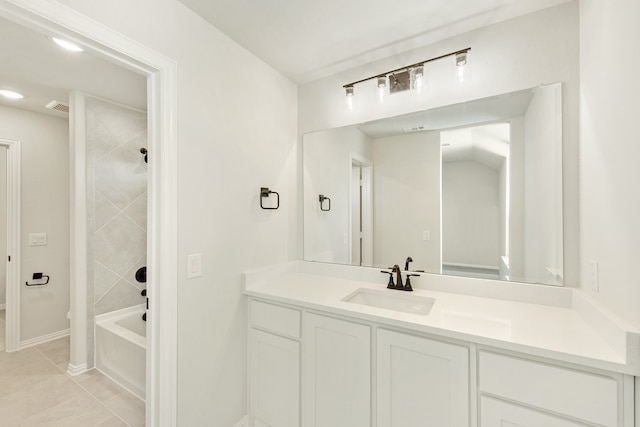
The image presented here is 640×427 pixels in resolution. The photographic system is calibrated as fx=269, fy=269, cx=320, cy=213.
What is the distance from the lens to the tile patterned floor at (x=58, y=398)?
1.82m

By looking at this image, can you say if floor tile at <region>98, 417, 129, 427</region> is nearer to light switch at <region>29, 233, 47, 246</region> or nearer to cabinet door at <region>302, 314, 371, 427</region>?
cabinet door at <region>302, 314, 371, 427</region>

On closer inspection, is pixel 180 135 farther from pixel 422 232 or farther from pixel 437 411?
pixel 437 411

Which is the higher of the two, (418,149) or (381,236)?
(418,149)

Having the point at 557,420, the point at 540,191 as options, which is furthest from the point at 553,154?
the point at 557,420

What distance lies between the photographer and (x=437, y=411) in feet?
3.89

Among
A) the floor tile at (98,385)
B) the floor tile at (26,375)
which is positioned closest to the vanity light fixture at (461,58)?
the floor tile at (98,385)

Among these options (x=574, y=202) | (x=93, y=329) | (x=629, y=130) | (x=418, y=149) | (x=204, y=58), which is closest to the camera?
(x=629, y=130)

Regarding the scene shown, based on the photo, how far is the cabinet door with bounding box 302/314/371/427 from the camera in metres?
1.37

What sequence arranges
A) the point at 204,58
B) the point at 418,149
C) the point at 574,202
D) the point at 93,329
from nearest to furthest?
1. the point at 574,202
2. the point at 204,58
3. the point at 418,149
4. the point at 93,329

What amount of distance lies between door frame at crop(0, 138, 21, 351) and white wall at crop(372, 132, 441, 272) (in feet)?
11.8

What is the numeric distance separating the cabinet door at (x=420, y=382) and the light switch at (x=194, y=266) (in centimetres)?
103

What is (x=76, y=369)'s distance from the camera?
234 centimetres

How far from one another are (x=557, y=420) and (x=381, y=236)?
49.0 inches

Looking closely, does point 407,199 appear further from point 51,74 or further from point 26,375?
point 26,375
